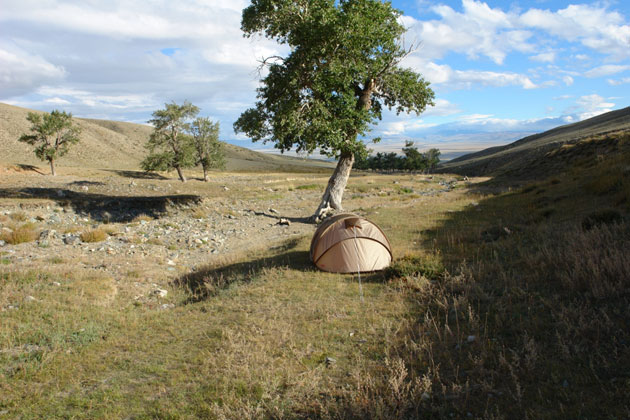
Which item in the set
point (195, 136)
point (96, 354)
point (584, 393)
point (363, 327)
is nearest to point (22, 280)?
point (96, 354)

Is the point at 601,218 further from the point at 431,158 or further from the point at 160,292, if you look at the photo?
the point at 431,158

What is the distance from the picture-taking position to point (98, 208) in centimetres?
2478

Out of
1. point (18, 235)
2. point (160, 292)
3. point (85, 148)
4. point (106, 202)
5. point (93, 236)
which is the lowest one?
point (160, 292)

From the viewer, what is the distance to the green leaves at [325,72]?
17406mm

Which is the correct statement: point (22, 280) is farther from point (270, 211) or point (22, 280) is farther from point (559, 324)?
point (270, 211)

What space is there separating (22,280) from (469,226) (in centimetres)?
1652

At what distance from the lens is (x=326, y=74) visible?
59.4ft

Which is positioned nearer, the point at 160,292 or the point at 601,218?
the point at 160,292

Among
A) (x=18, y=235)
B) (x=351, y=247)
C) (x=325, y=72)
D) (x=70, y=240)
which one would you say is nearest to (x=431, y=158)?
(x=325, y=72)

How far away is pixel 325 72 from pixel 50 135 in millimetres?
53029

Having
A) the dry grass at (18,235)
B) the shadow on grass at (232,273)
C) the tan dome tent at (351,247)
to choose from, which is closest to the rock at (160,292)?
the shadow on grass at (232,273)

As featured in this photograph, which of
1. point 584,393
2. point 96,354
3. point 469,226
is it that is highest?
point 469,226

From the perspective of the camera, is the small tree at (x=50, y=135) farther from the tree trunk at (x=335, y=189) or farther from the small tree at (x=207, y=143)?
the tree trunk at (x=335, y=189)

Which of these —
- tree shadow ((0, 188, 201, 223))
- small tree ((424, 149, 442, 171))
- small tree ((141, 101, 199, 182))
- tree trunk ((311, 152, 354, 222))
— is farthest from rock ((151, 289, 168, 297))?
small tree ((424, 149, 442, 171))
